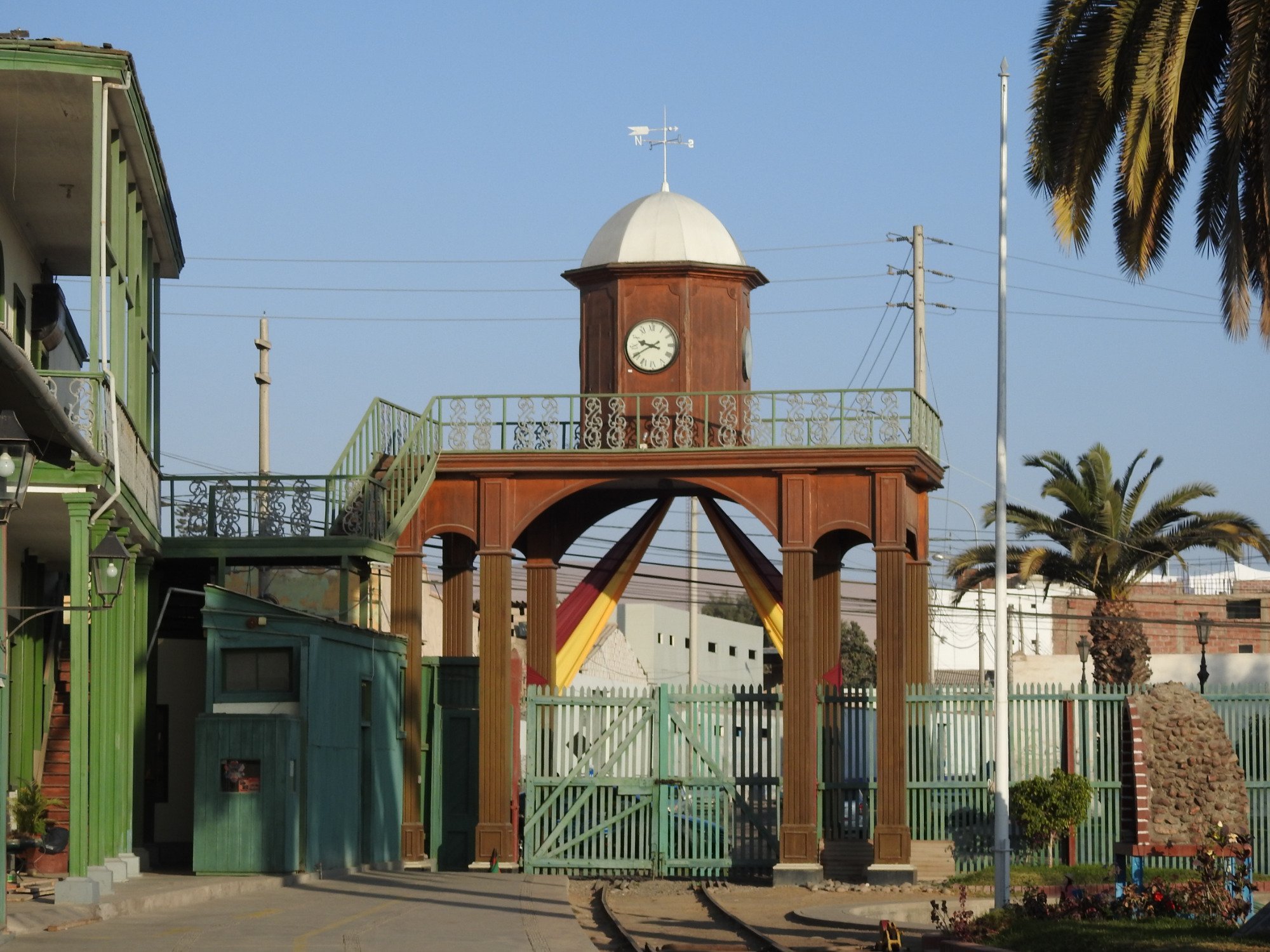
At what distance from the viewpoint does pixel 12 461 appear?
14.1m

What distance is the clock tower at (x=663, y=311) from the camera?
3006 cm

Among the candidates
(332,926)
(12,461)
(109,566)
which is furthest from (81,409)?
(332,926)

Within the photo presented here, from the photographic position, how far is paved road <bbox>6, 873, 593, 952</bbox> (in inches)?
624

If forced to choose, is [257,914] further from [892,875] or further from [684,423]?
[684,423]

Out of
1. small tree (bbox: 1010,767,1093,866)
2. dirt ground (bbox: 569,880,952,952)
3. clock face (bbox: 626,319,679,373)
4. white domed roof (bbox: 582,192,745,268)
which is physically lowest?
dirt ground (bbox: 569,880,952,952)

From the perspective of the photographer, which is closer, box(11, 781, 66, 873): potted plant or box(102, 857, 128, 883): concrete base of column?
box(102, 857, 128, 883): concrete base of column

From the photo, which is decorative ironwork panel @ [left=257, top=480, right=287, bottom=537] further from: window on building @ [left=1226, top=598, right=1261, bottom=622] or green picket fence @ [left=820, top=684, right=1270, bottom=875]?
window on building @ [left=1226, top=598, right=1261, bottom=622]

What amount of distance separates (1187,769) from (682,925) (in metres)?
6.01

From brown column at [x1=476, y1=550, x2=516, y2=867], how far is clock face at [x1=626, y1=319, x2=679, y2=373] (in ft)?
12.8

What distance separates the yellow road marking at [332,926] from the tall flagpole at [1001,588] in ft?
22.1

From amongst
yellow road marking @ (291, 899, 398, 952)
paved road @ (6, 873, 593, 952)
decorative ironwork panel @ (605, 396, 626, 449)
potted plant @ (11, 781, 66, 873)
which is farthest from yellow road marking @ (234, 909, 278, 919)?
decorative ironwork panel @ (605, 396, 626, 449)

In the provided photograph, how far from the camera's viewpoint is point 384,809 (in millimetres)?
27453

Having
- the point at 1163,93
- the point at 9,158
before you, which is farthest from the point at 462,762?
the point at 1163,93

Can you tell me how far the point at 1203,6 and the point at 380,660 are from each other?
45.8ft
